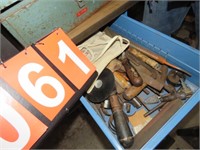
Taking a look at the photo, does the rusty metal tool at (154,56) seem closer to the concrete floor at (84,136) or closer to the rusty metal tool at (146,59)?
the rusty metal tool at (146,59)

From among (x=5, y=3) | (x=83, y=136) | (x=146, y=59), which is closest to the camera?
(x=5, y=3)

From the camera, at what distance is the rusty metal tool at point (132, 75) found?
741mm

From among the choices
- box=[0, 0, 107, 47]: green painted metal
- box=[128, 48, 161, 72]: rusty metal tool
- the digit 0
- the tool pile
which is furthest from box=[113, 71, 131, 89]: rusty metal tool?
the digit 0

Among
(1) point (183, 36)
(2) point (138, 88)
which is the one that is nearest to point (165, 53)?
(2) point (138, 88)

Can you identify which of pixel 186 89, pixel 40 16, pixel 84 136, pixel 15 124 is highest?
pixel 40 16

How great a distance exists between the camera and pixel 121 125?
65 cm

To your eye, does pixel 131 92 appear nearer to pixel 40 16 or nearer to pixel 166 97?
pixel 166 97

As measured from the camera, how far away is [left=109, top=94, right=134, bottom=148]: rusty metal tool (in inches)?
24.6

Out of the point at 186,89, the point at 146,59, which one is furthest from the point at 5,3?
the point at 186,89

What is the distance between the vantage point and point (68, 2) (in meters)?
0.78

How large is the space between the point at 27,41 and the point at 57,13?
0.15 meters

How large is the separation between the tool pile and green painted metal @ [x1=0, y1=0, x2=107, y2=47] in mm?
240

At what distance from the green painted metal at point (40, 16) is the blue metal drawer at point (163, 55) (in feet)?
0.61

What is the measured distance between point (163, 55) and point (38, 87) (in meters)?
0.53
